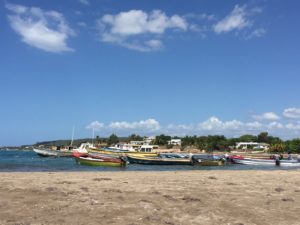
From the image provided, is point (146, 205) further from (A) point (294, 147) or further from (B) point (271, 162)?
(A) point (294, 147)

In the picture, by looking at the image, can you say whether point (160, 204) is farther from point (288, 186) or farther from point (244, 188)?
point (288, 186)

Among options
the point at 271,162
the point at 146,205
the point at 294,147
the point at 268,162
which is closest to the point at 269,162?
the point at 268,162

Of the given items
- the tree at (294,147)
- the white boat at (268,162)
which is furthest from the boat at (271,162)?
the tree at (294,147)

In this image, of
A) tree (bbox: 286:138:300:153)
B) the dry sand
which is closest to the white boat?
the dry sand

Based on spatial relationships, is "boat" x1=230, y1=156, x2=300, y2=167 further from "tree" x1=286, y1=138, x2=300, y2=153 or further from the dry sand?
"tree" x1=286, y1=138, x2=300, y2=153

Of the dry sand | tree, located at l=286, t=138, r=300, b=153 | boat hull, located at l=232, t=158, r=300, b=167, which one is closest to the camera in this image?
the dry sand

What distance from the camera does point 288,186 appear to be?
67.6 ft

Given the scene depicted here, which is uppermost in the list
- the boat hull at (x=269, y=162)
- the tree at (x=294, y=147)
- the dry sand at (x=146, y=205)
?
the tree at (x=294, y=147)

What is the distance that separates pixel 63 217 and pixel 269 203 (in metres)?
7.68

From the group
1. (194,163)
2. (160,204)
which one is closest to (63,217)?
(160,204)

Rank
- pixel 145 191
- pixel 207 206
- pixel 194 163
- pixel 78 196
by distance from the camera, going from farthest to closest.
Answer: pixel 194 163, pixel 145 191, pixel 78 196, pixel 207 206

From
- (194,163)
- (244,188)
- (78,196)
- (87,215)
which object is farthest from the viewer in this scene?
(194,163)

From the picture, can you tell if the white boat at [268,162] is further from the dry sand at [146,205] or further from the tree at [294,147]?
the tree at [294,147]

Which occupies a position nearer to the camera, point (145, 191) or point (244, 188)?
point (145, 191)
